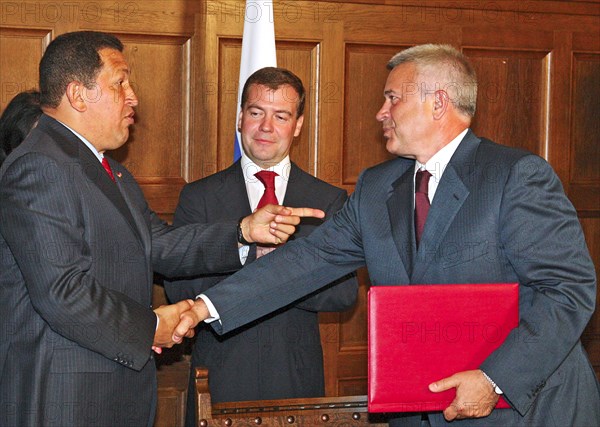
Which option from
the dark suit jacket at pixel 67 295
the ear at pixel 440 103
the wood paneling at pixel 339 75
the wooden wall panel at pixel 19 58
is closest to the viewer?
the dark suit jacket at pixel 67 295

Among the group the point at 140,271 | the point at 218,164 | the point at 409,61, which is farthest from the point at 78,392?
the point at 218,164

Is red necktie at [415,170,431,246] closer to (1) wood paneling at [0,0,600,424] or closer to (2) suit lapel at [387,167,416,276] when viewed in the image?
(2) suit lapel at [387,167,416,276]

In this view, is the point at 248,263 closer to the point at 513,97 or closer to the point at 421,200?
the point at 421,200

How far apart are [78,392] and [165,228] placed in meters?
0.94

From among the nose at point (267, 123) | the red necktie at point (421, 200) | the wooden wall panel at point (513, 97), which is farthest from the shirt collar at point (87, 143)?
the wooden wall panel at point (513, 97)

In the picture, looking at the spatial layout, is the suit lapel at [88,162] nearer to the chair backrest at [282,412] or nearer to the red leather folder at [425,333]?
the chair backrest at [282,412]

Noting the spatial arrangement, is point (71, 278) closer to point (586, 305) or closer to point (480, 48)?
point (586, 305)

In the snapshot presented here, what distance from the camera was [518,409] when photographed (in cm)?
244

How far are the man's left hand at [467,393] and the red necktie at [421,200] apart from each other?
0.48 m

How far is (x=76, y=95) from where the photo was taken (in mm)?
2863

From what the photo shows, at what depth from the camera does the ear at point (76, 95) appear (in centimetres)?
286

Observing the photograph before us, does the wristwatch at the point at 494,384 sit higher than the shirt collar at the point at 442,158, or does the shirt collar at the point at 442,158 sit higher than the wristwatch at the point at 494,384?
the shirt collar at the point at 442,158

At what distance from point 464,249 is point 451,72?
23.8 inches

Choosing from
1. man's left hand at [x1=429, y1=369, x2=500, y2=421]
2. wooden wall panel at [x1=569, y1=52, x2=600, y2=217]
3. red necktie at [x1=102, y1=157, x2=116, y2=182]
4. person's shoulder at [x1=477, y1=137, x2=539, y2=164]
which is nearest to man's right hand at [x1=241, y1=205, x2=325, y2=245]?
red necktie at [x1=102, y1=157, x2=116, y2=182]
